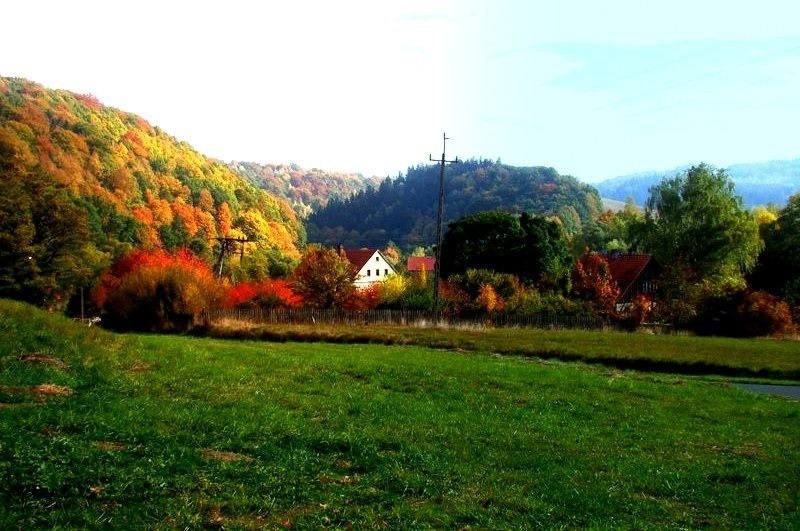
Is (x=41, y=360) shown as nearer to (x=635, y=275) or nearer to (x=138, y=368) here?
(x=138, y=368)

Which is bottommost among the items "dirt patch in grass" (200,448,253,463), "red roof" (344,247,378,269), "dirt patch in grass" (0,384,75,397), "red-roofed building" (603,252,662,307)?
"dirt patch in grass" (200,448,253,463)

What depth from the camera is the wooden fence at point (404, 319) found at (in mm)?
53109

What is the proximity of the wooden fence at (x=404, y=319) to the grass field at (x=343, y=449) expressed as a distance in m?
32.2

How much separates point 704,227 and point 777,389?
53569 millimetres

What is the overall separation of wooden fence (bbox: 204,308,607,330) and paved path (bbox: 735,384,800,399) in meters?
27.0

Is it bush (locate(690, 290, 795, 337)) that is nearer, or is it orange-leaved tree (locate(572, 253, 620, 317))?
bush (locate(690, 290, 795, 337))

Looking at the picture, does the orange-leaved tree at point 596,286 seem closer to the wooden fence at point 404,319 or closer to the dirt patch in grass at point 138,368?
the wooden fence at point 404,319

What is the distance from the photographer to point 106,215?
364 feet

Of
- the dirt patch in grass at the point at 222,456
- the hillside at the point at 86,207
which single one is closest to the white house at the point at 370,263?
the hillside at the point at 86,207

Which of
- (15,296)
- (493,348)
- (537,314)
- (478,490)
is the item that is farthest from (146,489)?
(15,296)

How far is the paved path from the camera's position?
26725 mm

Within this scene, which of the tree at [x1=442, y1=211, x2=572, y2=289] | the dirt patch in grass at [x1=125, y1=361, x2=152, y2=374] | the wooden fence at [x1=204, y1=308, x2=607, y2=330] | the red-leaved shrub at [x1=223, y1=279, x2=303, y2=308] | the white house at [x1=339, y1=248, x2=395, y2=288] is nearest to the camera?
the dirt patch in grass at [x1=125, y1=361, x2=152, y2=374]

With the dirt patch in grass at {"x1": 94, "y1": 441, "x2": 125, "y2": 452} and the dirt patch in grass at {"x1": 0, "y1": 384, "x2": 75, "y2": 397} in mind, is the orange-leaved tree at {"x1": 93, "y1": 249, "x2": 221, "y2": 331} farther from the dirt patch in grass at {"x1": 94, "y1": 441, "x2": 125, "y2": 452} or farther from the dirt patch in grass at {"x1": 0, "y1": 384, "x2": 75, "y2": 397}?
the dirt patch in grass at {"x1": 94, "y1": 441, "x2": 125, "y2": 452}

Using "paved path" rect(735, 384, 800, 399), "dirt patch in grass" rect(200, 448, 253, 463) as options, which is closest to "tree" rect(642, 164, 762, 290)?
"paved path" rect(735, 384, 800, 399)
